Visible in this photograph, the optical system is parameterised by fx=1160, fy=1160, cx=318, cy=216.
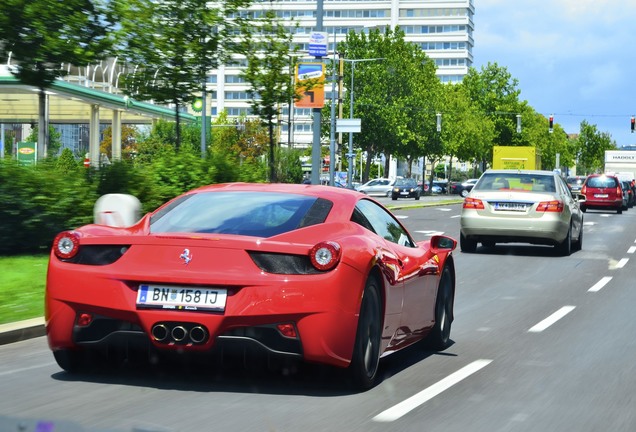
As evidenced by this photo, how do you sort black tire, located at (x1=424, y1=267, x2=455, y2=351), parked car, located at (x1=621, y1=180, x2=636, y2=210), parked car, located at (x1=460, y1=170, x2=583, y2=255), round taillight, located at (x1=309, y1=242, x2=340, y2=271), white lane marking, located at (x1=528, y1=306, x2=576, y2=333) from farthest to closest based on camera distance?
1. parked car, located at (x1=621, y1=180, x2=636, y2=210)
2. parked car, located at (x1=460, y1=170, x2=583, y2=255)
3. white lane marking, located at (x1=528, y1=306, x2=576, y2=333)
4. black tire, located at (x1=424, y1=267, x2=455, y2=351)
5. round taillight, located at (x1=309, y1=242, x2=340, y2=271)

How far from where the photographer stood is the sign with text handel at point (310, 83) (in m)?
24.9

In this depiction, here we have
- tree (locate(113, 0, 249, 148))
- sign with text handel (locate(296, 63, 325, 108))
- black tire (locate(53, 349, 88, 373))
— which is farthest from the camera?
sign with text handel (locate(296, 63, 325, 108))

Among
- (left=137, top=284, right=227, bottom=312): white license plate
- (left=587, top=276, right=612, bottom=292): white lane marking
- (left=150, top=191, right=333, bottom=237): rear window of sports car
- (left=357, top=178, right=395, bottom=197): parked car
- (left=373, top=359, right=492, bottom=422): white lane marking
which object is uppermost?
(left=150, top=191, right=333, bottom=237): rear window of sports car

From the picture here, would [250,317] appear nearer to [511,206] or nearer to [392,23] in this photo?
[511,206]

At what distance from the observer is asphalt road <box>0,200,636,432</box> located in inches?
235

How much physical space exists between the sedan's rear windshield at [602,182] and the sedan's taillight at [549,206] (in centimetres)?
2866

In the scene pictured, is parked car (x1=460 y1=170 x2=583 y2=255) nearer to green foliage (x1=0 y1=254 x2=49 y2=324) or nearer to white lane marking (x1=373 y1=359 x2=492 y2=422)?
green foliage (x1=0 y1=254 x2=49 y2=324)

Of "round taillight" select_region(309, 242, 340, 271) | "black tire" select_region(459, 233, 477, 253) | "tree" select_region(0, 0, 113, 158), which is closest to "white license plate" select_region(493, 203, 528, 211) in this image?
"black tire" select_region(459, 233, 477, 253)

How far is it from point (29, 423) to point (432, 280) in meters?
3.81

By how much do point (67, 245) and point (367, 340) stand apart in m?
1.89

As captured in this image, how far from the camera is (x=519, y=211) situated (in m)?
21.2

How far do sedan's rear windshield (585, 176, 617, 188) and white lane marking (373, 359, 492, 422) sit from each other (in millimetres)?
41818

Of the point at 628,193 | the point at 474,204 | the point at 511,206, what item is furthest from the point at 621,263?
the point at 628,193

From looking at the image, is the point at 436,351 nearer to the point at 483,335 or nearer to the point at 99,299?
the point at 483,335
